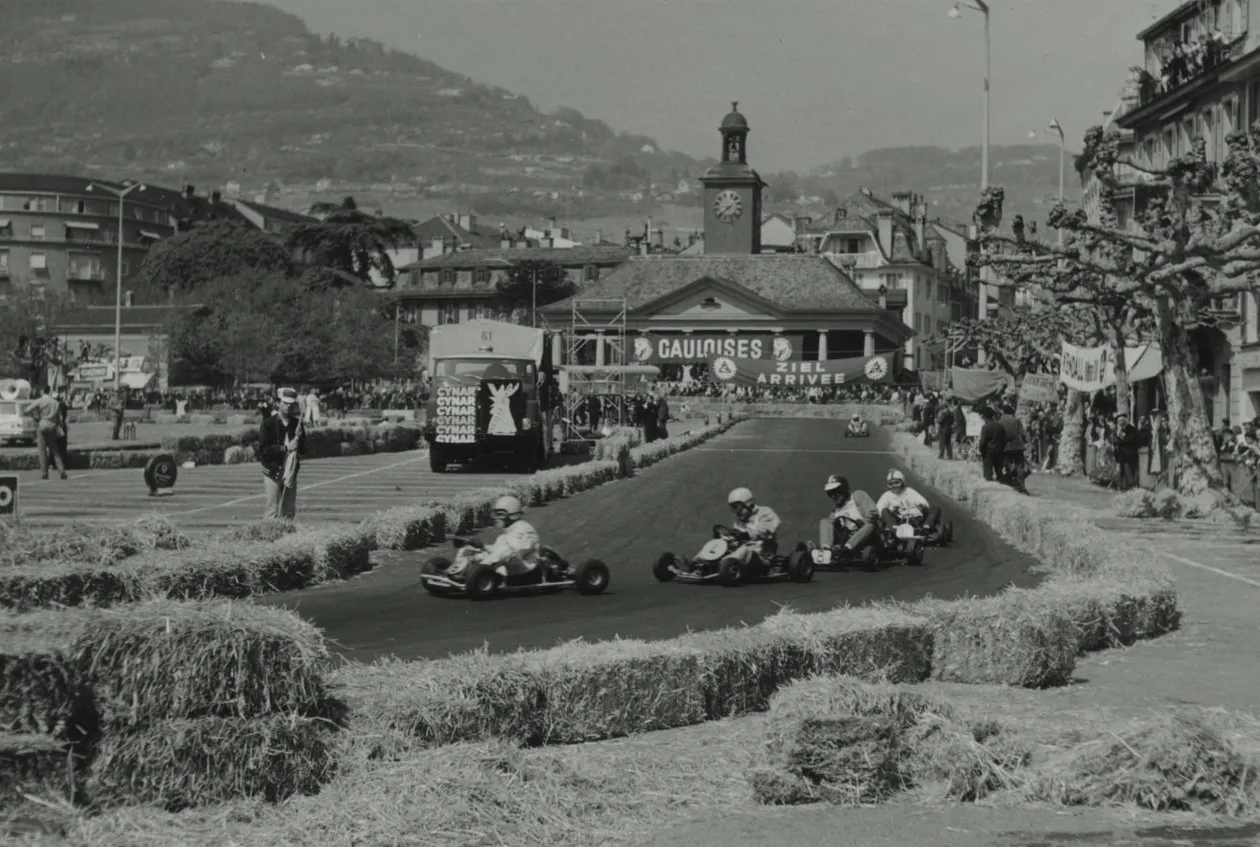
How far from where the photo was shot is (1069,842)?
23.2 ft

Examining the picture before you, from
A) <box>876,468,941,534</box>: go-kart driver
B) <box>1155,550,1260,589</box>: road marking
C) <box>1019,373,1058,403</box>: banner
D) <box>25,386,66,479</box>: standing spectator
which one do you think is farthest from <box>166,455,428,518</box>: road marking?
<box>1019,373,1058,403</box>: banner

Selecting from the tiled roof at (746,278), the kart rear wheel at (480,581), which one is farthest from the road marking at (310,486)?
the tiled roof at (746,278)

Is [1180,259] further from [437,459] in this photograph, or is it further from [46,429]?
[46,429]

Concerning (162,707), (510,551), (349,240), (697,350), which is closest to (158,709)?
(162,707)

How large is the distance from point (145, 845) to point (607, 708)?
327 centimetres

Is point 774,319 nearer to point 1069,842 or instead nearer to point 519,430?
point 519,430

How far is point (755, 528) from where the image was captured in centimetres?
1659

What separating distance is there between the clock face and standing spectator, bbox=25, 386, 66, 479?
3505 inches

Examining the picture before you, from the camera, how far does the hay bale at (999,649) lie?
11109 mm

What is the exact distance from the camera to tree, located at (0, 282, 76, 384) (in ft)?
253

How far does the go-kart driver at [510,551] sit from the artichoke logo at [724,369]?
6584 cm

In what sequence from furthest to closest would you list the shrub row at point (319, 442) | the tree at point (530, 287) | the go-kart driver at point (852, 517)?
the tree at point (530, 287) < the shrub row at point (319, 442) < the go-kart driver at point (852, 517)

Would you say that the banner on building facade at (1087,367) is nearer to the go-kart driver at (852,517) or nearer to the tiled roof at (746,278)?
the go-kart driver at (852,517)

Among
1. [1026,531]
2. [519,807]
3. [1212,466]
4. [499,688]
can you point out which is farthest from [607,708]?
[1212,466]
